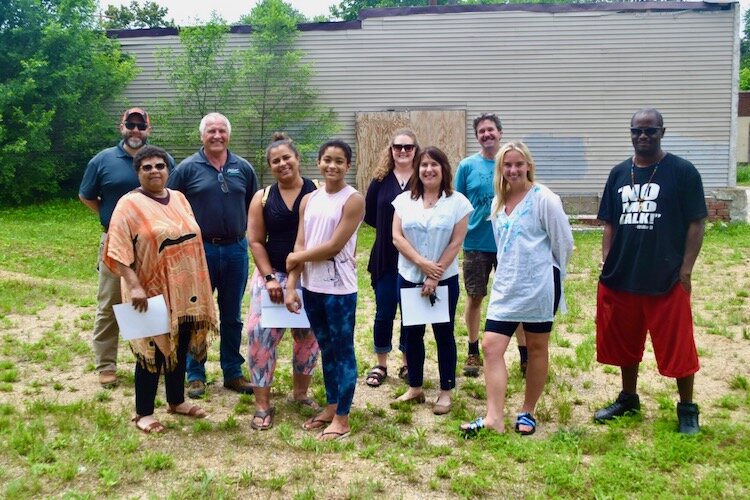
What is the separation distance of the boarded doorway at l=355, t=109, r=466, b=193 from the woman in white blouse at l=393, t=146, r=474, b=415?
10.1m

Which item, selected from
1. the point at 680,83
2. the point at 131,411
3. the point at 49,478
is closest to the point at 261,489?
the point at 49,478

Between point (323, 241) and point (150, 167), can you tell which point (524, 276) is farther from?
point (150, 167)

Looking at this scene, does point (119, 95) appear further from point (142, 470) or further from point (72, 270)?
point (142, 470)

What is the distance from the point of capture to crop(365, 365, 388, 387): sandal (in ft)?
16.5

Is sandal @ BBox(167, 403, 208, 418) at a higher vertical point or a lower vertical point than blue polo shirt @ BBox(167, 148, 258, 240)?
lower

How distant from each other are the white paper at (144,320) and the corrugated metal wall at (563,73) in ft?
36.9

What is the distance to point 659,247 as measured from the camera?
13.0 feet

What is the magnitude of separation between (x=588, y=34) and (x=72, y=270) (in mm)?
10755

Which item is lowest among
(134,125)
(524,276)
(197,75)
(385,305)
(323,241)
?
(385,305)

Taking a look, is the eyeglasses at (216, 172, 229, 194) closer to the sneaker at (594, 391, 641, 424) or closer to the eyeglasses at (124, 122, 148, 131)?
the eyeglasses at (124, 122, 148, 131)

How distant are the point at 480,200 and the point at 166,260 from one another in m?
2.32

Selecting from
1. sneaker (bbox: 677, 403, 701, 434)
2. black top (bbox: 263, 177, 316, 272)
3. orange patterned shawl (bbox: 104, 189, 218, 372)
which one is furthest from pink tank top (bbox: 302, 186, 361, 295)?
sneaker (bbox: 677, 403, 701, 434)

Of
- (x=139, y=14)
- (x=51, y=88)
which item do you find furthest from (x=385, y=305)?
(x=139, y=14)

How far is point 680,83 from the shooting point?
1401cm
